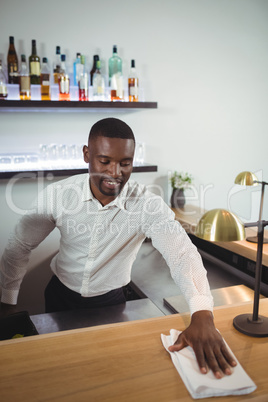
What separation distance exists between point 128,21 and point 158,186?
1412 mm

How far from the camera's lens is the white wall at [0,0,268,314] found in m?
2.79

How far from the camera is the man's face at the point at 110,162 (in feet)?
5.00

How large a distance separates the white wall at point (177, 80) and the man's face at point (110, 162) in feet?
4.63

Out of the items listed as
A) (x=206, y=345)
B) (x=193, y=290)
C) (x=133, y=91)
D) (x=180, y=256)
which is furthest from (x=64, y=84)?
(x=206, y=345)

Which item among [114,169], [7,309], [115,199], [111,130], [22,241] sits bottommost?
[7,309]

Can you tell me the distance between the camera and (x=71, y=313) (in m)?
1.52

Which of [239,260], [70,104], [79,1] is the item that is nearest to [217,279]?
[239,260]

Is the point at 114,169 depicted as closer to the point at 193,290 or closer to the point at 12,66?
the point at 193,290

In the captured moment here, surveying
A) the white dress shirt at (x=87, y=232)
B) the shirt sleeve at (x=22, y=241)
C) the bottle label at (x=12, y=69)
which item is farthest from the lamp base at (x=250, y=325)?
the bottle label at (x=12, y=69)

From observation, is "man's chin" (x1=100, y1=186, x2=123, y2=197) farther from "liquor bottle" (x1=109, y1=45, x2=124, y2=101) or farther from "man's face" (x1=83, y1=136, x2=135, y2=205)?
"liquor bottle" (x1=109, y1=45, x2=124, y2=101)

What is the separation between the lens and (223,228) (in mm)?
1030

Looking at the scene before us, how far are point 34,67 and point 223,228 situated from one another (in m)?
2.16

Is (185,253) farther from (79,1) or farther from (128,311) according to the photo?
(79,1)

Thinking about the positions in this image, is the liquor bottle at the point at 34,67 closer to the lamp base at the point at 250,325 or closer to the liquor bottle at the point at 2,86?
the liquor bottle at the point at 2,86
